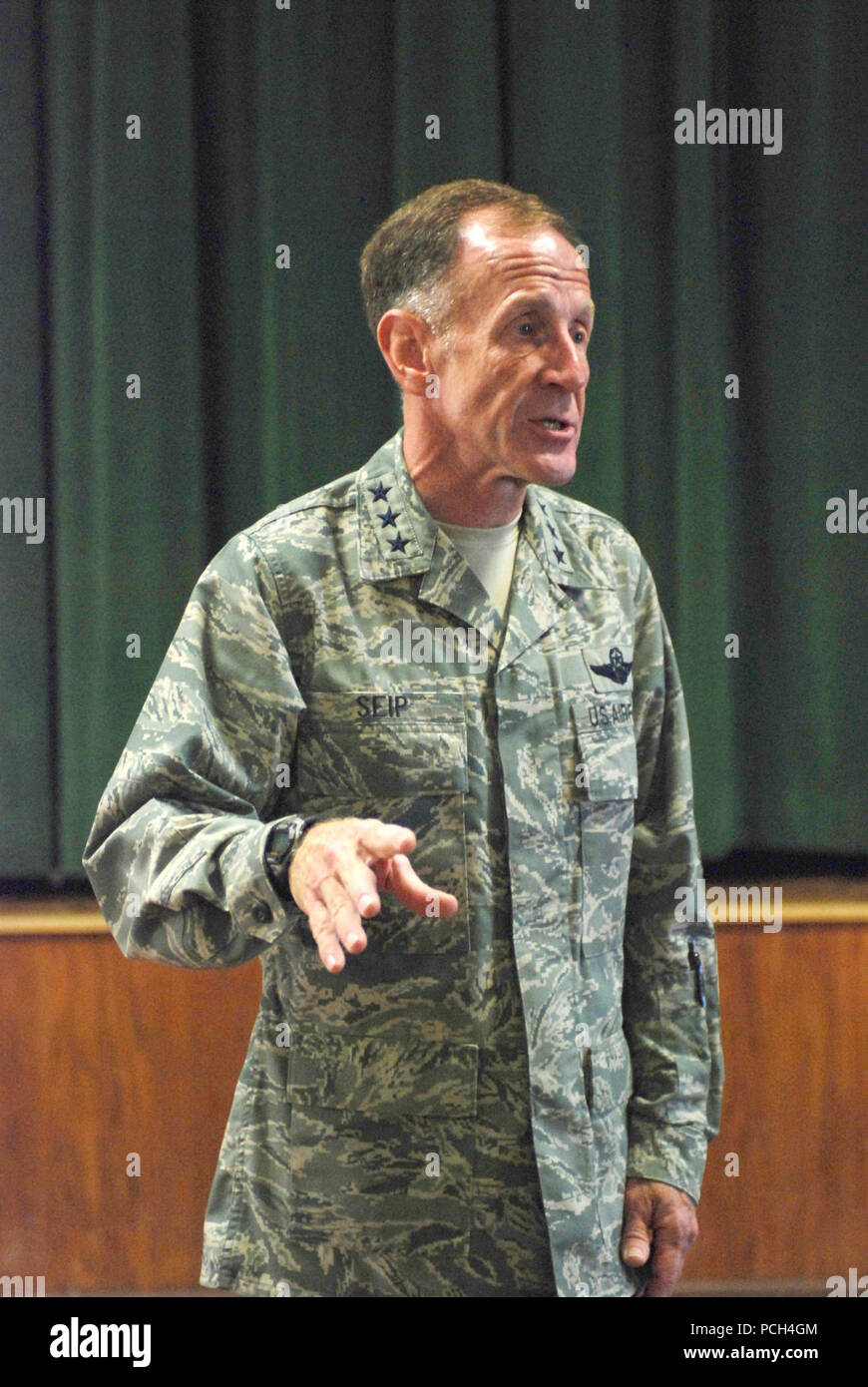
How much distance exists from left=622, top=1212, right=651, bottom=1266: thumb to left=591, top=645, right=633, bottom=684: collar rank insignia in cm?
50

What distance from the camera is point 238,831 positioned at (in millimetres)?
1024

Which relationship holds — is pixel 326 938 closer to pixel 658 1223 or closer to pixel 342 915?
pixel 342 915

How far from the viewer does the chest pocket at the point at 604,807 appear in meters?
1.22

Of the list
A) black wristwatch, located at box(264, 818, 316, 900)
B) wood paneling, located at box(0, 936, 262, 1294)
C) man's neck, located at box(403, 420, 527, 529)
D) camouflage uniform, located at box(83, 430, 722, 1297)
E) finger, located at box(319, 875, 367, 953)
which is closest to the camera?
finger, located at box(319, 875, 367, 953)

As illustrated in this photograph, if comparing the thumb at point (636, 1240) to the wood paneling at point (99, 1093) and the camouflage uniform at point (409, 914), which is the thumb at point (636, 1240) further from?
the wood paneling at point (99, 1093)

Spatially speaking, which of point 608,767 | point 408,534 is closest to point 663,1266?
point 608,767

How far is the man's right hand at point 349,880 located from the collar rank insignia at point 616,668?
0.39 m

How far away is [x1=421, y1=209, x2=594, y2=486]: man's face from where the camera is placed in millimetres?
1203

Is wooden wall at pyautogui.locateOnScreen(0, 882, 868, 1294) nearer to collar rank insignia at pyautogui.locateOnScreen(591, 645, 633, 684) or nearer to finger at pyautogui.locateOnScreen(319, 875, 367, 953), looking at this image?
collar rank insignia at pyautogui.locateOnScreen(591, 645, 633, 684)

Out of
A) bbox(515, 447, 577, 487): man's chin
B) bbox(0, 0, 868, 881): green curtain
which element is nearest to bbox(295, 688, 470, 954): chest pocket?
bbox(515, 447, 577, 487): man's chin

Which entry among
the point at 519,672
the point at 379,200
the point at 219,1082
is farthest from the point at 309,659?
the point at 379,200

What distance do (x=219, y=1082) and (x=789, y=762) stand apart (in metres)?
1.03

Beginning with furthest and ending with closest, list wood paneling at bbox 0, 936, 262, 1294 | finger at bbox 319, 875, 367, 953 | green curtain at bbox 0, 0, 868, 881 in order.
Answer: green curtain at bbox 0, 0, 868, 881, wood paneling at bbox 0, 936, 262, 1294, finger at bbox 319, 875, 367, 953

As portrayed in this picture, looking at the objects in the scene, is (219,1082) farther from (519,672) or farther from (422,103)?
(422,103)
